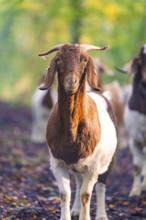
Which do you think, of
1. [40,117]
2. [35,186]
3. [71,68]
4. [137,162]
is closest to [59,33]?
[40,117]

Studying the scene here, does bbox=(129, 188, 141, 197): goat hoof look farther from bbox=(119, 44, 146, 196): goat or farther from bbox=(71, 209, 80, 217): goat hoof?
bbox=(71, 209, 80, 217): goat hoof

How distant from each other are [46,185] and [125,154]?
4612 mm

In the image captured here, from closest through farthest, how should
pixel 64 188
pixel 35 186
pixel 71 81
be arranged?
1. pixel 71 81
2. pixel 64 188
3. pixel 35 186

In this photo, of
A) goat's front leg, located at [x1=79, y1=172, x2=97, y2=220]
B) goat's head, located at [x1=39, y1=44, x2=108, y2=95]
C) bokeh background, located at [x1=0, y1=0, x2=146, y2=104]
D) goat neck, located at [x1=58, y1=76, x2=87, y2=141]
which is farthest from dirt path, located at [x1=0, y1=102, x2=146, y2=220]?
bokeh background, located at [x1=0, y1=0, x2=146, y2=104]

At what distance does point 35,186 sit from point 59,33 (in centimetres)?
1429

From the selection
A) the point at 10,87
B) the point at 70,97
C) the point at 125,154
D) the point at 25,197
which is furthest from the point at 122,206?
the point at 10,87

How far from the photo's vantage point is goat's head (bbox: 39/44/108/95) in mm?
6711

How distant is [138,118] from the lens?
10398 millimetres

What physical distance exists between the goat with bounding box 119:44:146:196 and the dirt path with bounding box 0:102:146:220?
380 mm

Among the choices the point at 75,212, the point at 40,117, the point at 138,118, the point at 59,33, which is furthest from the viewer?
the point at 59,33

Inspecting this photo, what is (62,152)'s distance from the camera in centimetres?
725

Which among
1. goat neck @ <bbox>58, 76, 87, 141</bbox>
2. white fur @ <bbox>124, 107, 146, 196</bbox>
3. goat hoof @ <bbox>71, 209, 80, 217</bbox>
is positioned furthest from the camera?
white fur @ <bbox>124, 107, 146, 196</bbox>

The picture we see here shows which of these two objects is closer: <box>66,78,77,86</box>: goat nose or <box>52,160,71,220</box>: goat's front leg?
<box>66,78,77,86</box>: goat nose

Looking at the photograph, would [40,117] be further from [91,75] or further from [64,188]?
[91,75]
